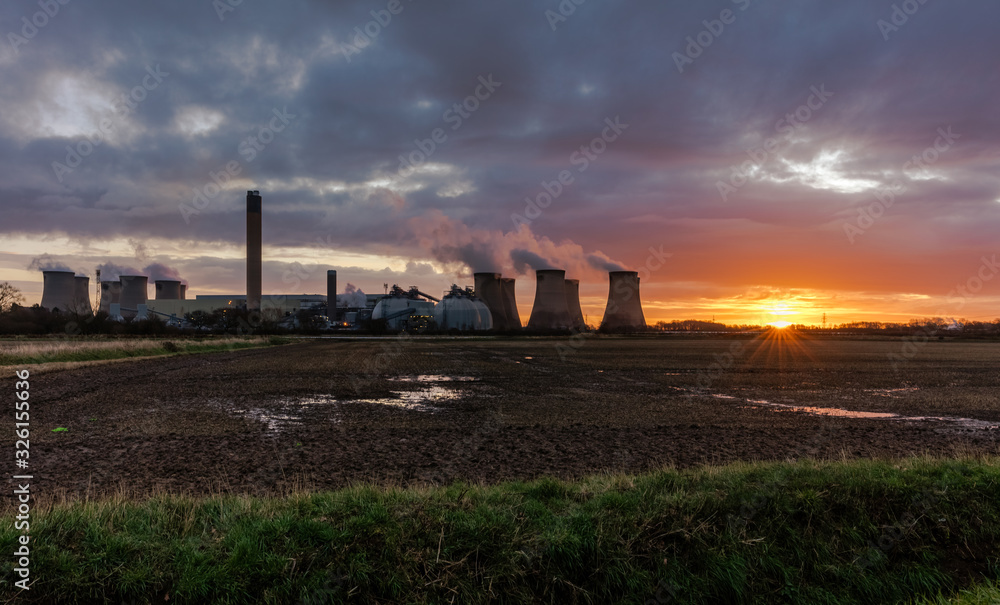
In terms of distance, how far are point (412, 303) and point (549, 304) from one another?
2860 cm

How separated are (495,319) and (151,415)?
100 metres

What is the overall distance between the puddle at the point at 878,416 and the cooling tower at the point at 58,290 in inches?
4474

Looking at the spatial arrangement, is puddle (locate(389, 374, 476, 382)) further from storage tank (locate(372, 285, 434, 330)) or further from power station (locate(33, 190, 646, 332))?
Answer: storage tank (locate(372, 285, 434, 330))

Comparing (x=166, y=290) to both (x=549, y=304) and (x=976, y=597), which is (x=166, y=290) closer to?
(x=549, y=304)

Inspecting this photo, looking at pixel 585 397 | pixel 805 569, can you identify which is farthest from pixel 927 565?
pixel 585 397

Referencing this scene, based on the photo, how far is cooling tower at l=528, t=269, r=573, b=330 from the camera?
338 ft

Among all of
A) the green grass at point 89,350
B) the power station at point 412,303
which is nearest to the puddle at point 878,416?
the green grass at point 89,350

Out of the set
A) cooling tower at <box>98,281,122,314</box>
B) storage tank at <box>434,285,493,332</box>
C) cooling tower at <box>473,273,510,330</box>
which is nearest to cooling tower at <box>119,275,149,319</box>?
cooling tower at <box>98,281,122,314</box>

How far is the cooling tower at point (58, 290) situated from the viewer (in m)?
99.2

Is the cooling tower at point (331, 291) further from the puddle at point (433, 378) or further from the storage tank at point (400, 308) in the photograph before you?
the puddle at point (433, 378)

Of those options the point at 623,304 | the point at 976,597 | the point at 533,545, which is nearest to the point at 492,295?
the point at 623,304

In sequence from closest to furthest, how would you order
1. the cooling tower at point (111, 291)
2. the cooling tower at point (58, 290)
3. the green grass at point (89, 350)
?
the green grass at point (89, 350) → the cooling tower at point (58, 290) → the cooling tower at point (111, 291)

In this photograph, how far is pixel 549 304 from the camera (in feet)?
339

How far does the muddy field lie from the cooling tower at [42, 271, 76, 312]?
294 feet
